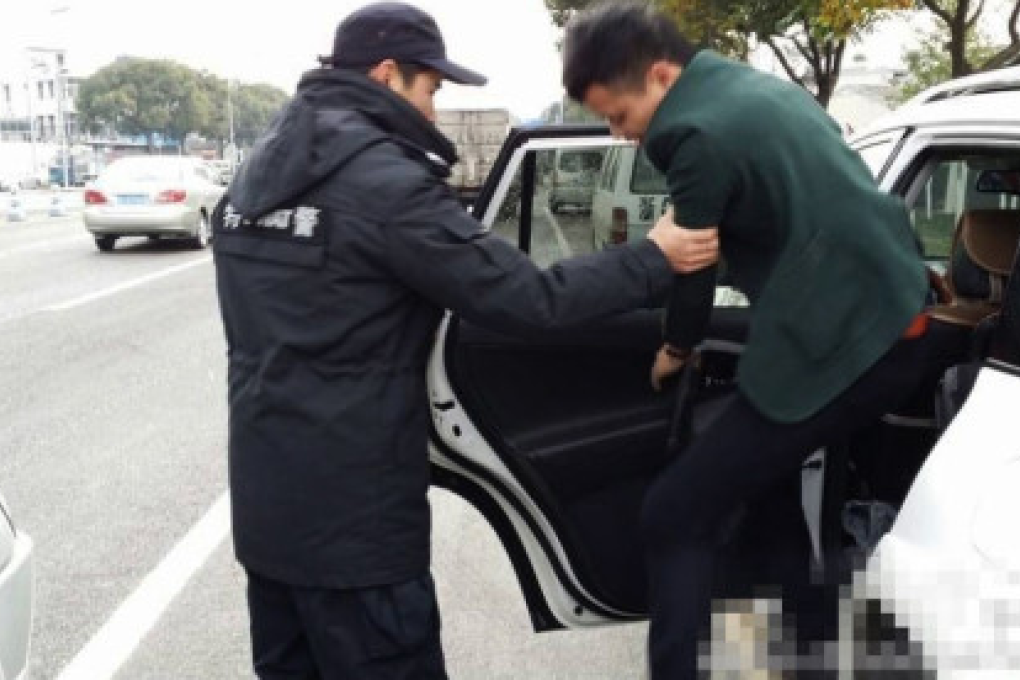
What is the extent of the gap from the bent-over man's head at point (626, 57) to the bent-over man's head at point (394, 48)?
260mm

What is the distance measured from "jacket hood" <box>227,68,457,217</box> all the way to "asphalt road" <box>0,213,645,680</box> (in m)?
1.85

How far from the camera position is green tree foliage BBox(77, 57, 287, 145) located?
95812 mm

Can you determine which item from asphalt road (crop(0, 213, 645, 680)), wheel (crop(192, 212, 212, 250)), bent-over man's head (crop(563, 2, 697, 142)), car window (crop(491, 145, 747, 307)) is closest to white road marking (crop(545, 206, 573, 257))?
car window (crop(491, 145, 747, 307))

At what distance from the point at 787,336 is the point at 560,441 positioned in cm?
78

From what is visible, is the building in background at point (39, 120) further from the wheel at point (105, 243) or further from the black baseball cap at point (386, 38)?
the black baseball cap at point (386, 38)

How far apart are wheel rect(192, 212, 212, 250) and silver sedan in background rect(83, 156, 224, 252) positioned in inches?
2.0

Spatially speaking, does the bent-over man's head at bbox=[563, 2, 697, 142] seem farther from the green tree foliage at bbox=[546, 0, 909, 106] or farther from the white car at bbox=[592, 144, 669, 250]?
the green tree foliage at bbox=[546, 0, 909, 106]

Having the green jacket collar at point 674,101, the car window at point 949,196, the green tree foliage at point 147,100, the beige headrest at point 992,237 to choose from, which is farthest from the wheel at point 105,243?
the green tree foliage at point 147,100

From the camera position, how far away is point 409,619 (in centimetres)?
204

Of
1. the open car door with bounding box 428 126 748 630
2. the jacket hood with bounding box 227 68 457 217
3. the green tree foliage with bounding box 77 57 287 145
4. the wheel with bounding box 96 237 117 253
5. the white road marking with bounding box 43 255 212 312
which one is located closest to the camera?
the jacket hood with bounding box 227 68 457 217

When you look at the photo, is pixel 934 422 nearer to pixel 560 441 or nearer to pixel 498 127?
pixel 560 441

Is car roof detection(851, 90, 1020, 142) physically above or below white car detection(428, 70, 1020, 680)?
above

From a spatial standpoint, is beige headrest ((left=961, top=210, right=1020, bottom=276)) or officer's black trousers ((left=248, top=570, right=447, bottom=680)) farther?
beige headrest ((left=961, top=210, right=1020, bottom=276))

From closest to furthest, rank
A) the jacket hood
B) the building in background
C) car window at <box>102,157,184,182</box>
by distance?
the jacket hood → car window at <box>102,157,184,182</box> → the building in background
